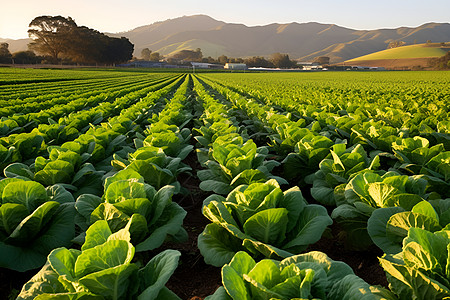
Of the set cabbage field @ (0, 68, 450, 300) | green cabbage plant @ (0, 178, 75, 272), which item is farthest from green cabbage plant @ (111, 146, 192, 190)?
green cabbage plant @ (0, 178, 75, 272)

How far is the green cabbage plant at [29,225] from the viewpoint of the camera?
2.26 metres

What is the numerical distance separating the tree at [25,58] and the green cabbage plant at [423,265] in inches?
3712

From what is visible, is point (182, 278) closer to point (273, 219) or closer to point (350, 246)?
point (273, 219)

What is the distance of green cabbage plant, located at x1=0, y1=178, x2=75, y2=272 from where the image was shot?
89.1 inches

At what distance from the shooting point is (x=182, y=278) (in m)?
2.72

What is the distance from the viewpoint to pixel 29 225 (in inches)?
90.9

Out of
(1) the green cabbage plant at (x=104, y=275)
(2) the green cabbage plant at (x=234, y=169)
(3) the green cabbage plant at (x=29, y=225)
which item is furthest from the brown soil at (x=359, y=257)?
(3) the green cabbage plant at (x=29, y=225)

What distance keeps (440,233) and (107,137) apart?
394 cm

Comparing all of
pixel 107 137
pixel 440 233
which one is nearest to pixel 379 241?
pixel 440 233

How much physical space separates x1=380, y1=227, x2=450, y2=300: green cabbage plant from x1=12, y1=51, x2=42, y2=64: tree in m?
94.3

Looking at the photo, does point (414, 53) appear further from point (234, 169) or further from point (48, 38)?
point (234, 169)

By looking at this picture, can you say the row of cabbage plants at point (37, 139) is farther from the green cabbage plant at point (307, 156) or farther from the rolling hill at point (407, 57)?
the rolling hill at point (407, 57)

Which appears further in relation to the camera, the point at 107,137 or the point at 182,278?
the point at 107,137

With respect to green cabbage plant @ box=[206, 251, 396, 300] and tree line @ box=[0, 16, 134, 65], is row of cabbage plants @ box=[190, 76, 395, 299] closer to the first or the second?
green cabbage plant @ box=[206, 251, 396, 300]
